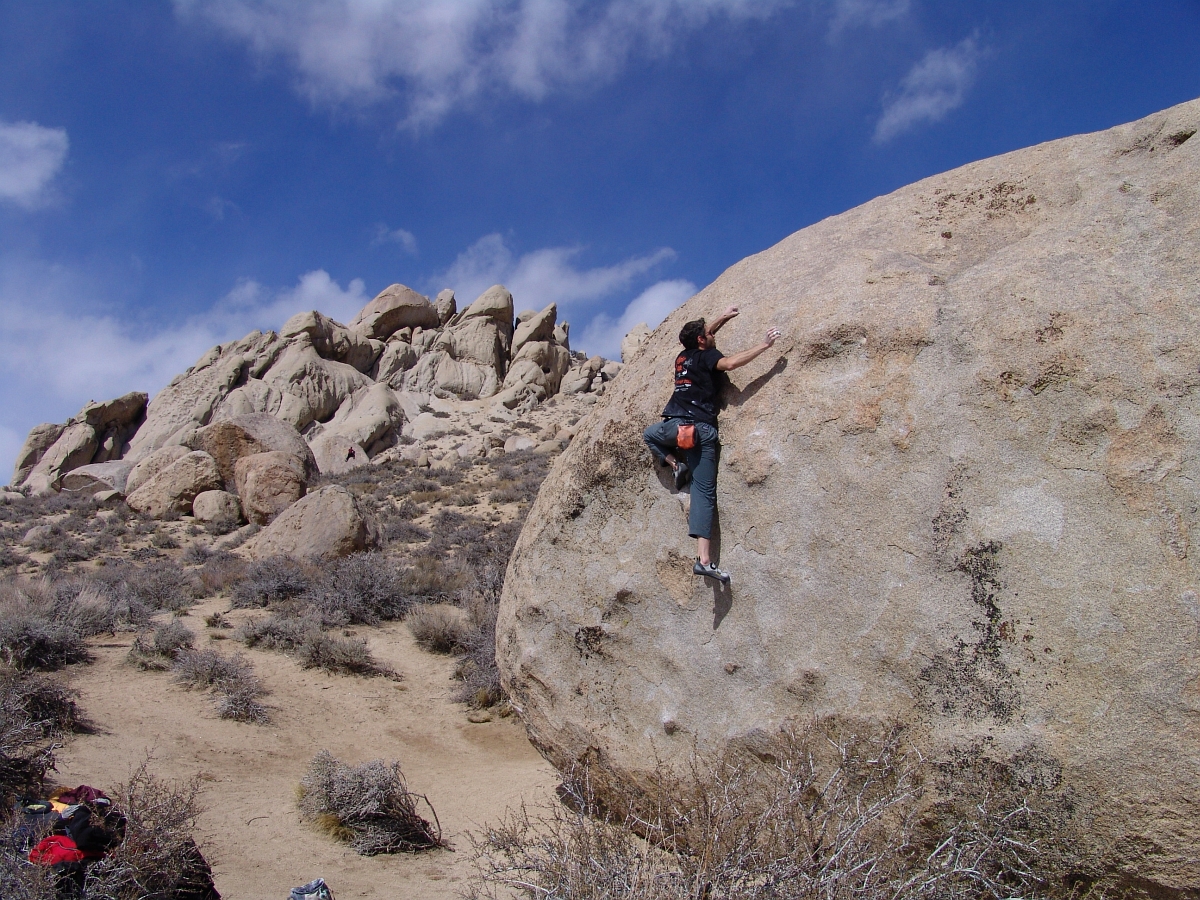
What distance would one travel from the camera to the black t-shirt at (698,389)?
11.7 feet

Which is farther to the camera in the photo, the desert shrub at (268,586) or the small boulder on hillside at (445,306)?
the small boulder on hillside at (445,306)

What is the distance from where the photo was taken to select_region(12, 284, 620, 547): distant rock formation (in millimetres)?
23000

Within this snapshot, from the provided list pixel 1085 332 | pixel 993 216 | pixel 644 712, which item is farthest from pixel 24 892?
pixel 993 216

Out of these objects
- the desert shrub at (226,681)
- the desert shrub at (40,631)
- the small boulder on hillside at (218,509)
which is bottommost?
the desert shrub at (226,681)

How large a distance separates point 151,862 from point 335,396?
30597mm

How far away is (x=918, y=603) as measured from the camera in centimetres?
295

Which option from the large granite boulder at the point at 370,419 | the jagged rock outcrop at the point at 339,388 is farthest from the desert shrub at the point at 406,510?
the large granite boulder at the point at 370,419

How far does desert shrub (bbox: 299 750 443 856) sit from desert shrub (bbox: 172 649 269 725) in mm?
1985

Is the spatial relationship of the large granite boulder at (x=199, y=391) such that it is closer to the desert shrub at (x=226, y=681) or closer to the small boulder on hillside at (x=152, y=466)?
the small boulder on hillside at (x=152, y=466)

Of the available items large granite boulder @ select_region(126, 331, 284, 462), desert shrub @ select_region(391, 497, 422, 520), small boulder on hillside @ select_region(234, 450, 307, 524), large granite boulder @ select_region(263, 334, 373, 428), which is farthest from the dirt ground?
large granite boulder @ select_region(126, 331, 284, 462)

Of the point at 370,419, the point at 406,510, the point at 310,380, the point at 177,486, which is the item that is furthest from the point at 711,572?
the point at 310,380

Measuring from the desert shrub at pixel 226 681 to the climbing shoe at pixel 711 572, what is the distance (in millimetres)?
4750

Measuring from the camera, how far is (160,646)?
7262 millimetres

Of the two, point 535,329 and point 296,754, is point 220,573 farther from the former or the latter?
point 535,329
